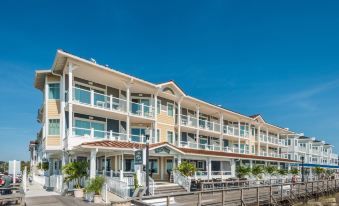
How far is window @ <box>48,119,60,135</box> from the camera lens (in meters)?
26.7

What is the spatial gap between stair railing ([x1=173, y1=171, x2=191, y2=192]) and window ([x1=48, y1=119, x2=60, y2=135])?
10.0 meters

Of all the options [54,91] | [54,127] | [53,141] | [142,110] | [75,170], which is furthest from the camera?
[142,110]

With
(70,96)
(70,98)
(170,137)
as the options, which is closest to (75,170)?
(70,98)

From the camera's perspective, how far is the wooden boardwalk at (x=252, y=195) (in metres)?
15.0

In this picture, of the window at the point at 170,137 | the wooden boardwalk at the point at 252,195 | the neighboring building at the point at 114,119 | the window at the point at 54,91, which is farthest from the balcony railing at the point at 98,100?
the wooden boardwalk at the point at 252,195

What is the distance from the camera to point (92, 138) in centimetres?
2542

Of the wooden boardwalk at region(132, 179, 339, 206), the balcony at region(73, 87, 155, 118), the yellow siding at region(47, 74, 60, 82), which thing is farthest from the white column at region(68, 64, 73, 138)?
the wooden boardwalk at region(132, 179, 339, 206)

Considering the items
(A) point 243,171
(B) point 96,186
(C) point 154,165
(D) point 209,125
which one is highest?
(D) point 209,125

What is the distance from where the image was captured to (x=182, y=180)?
27500 mm

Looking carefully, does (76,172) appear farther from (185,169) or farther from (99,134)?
(185,169)

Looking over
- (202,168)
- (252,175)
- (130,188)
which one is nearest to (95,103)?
(130,188)

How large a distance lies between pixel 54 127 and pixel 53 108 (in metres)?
1.50

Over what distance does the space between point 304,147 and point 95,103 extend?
65.2 metres

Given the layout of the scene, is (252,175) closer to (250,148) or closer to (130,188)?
(250,148)
